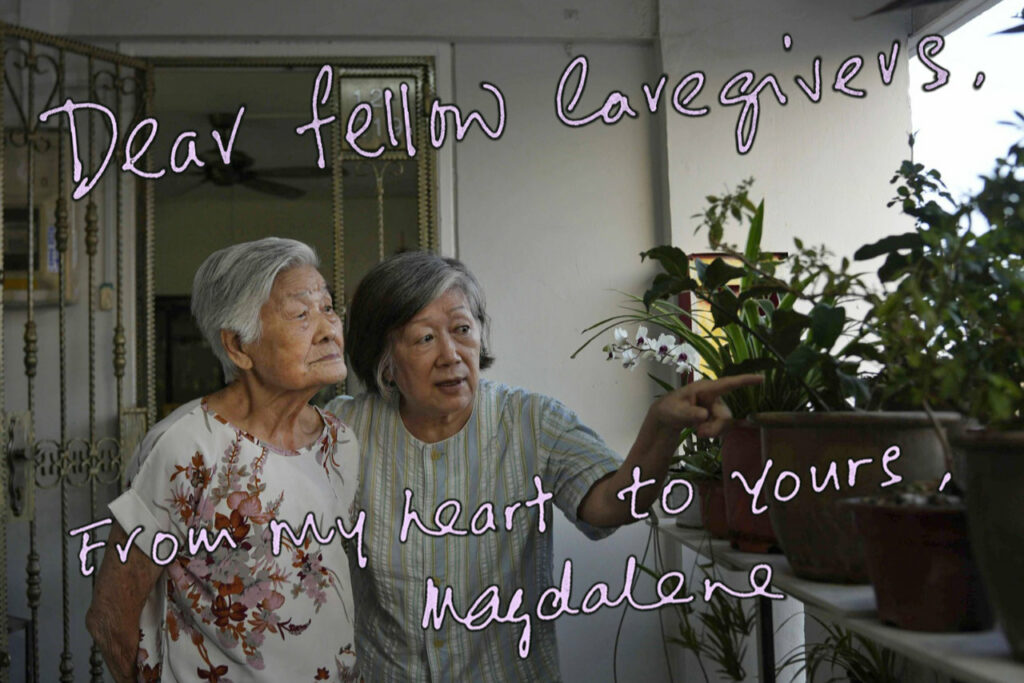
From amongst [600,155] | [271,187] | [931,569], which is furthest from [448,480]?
[271,187]

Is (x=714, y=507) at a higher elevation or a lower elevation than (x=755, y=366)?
lower

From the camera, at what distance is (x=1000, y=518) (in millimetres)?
854

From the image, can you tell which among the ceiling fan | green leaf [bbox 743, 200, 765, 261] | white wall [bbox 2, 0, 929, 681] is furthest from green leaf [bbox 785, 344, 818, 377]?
the ceiling fan

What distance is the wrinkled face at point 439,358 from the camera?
6.18 feet

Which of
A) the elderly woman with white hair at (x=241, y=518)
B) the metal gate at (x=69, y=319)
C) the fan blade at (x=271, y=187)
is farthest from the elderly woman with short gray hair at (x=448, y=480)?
the fan blade at (x=271, y=187)

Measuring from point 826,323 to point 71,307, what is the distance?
2.89 m

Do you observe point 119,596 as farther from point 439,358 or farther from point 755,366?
point 755,366

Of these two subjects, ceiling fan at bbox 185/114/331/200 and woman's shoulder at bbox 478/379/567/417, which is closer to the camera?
woman's shoulder at bbox 478/379/567/417

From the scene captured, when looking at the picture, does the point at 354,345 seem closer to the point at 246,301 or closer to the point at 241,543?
the point at 246,301

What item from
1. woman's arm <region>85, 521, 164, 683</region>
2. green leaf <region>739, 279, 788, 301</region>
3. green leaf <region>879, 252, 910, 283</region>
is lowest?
woman's arm <region>85, 521, 164, 683</region>

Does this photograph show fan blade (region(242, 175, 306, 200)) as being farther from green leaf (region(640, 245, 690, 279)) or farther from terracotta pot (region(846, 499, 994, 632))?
terracotta pot (region(846, 499, 994, 632))

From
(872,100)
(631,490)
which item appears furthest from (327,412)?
(872,100)

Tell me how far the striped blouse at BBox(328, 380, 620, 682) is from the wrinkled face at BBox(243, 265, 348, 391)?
276 mm

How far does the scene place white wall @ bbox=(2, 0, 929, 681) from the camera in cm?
347
